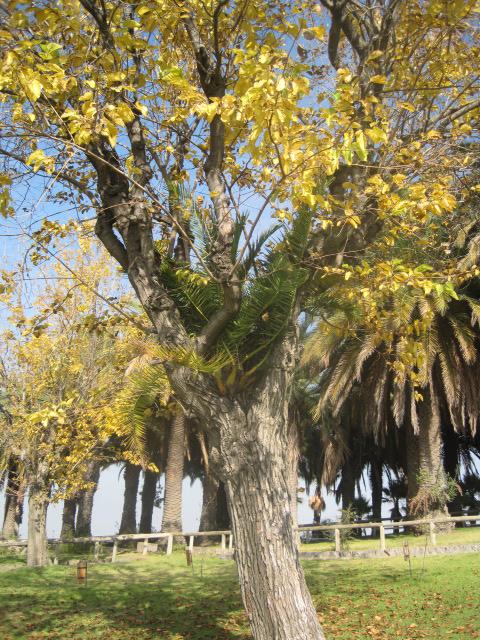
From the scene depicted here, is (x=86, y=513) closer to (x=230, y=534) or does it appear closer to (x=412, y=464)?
(x=230, y=534)

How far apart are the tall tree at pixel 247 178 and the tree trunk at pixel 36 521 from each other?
30.6 feet

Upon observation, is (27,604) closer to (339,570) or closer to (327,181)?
(339,570)

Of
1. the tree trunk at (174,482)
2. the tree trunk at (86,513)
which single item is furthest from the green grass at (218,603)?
the tree trunk at (86,513)

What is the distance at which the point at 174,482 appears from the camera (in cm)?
2111

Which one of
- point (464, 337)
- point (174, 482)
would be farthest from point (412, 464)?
point (174, 482)

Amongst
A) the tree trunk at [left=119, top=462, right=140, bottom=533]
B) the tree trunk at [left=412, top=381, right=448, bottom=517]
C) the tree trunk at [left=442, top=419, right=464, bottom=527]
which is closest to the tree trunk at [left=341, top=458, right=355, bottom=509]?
the tree trunk at [left=442, top=419, right=464, bottom=527]

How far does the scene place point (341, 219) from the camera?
233 inches

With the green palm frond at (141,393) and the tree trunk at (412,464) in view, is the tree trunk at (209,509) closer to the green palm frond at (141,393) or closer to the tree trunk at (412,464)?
the tree trunk at (412,464)

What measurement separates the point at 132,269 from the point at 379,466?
70.0 feet

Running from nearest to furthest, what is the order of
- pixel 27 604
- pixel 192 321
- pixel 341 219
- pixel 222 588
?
pixel 341 219, pixel 192 321, pixel 27 604, pixel 222 588

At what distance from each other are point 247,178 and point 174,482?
1573 centimetres

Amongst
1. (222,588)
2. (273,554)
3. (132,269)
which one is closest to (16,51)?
(132,269)

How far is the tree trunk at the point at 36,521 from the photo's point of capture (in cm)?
1439

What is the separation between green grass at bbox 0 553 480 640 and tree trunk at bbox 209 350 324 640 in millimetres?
1999
